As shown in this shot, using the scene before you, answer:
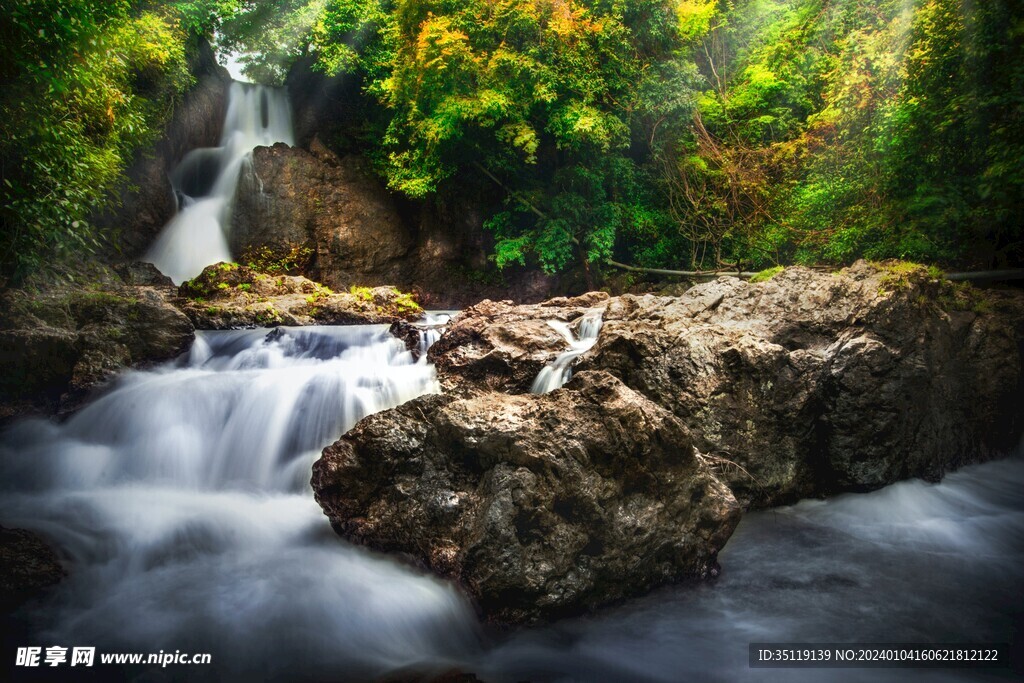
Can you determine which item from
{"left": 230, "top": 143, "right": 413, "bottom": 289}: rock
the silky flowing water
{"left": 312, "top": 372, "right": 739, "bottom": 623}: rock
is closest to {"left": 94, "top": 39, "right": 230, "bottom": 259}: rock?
{"left": 230, "top": 143, "right": 413, "bottom": 289}: rock

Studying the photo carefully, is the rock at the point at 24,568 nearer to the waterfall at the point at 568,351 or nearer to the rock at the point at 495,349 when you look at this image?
the rock at the point at 495,349

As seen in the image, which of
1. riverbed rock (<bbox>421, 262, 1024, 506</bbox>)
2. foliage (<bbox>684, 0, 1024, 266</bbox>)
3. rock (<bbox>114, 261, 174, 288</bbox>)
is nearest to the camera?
riverbed rock (<bbox>421, 262, 1024, 506</bbox>)

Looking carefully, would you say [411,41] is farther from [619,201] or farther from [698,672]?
[698,672]

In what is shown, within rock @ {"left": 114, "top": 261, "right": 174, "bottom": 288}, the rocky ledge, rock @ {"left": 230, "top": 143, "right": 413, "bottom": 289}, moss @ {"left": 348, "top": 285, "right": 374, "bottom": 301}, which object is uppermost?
rock @ {"left": 230, "top": 143, "right": 413, "bottom": 289}

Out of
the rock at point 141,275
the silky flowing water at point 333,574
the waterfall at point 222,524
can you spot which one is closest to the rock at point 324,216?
the rock at point 141,275

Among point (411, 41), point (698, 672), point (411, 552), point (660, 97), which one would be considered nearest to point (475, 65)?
point (411, 41)

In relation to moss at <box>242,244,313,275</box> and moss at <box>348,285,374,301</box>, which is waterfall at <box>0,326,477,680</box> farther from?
moss at <box>242,244,313,275</box>

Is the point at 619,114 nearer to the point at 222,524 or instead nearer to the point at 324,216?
the point at 324,216

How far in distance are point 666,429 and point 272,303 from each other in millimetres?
8155

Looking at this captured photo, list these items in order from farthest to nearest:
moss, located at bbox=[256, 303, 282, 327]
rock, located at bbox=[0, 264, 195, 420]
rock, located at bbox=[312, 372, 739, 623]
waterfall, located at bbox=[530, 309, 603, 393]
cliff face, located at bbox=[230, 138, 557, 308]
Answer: cliff face, located at bbox=[230, 138, 557, 308], moss, located at bbox=[256, 303, 282, 327], rock, located at bbox=[0, 264, 195, 420], waterfall, located at bbox=[530, 309, 603, 393], rock, located at bbox=[312, 372, 739, 623]

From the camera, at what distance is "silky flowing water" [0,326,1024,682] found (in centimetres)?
274

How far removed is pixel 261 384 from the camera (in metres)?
5.88

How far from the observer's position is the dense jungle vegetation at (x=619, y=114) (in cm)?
568

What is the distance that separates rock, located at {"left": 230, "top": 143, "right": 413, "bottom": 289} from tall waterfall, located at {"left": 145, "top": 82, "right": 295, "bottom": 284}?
0.42 meters
